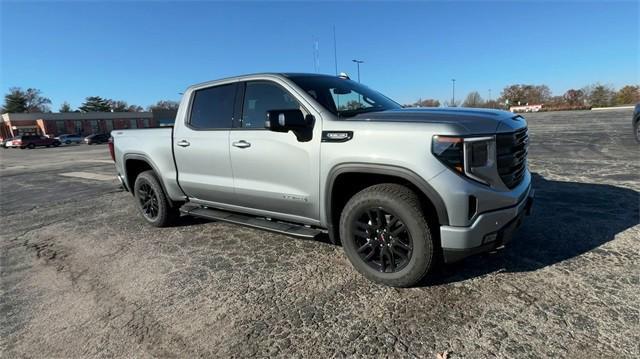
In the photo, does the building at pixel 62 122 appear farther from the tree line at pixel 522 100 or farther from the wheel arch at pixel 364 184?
the wheel arch at pixel 364 184

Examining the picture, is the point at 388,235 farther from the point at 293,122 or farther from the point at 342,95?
the point at 342,95

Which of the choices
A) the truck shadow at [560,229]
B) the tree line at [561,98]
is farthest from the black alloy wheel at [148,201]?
the tree line at [561,98]

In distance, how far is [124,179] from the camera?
583cm

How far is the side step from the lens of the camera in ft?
11.9

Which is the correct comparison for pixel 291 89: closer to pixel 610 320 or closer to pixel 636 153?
pixel 610 320

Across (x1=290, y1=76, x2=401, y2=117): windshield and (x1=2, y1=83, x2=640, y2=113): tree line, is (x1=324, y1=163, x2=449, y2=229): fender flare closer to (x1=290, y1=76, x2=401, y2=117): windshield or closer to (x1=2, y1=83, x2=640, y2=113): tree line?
(x1=290, y1=76, x2=401, y2=117): windshield

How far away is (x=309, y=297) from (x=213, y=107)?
101 inches

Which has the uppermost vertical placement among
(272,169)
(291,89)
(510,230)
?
(291,89)

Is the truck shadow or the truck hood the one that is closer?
the truck hood

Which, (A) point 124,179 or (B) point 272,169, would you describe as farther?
(A) point 124,179

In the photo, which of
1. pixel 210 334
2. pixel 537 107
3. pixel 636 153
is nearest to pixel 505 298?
pixel 210 334

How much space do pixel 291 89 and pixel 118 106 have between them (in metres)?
123

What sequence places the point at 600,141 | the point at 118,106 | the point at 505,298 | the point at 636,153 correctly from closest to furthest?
the point at 505,298
the point at 636,153
the point at 600,141
the point at 118,106

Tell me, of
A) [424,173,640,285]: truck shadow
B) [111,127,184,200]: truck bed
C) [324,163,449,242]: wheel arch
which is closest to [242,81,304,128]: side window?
[324,163,449,242]: wheel arch
